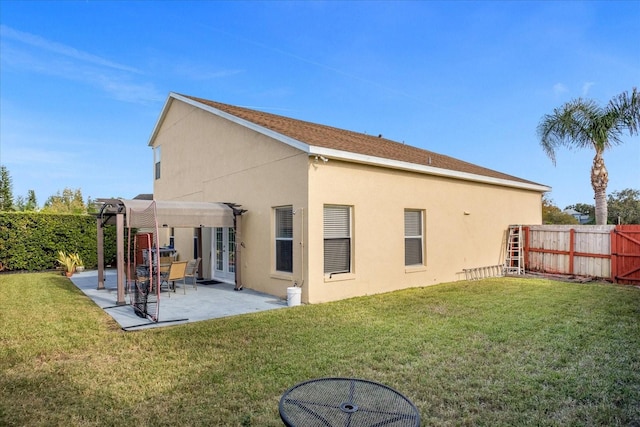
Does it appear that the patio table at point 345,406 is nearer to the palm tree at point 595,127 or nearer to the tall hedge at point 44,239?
the tall hedge at point 44,239

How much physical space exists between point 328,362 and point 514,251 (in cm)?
1274

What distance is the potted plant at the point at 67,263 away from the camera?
13.8m

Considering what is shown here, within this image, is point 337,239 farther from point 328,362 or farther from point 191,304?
point 328,362

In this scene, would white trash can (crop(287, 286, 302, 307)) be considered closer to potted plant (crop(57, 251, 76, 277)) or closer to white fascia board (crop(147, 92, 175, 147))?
potted plant (crop(57, 251, 76, 277))

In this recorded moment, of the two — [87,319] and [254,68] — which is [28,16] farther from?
[87,319]

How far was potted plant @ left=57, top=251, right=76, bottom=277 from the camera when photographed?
1384 cm

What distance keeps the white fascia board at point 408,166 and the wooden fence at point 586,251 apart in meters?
2.19

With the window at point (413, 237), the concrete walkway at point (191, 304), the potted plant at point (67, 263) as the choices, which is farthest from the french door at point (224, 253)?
the potted plant at point (67, 263)

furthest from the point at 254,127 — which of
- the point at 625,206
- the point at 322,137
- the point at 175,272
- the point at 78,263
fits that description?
the point at 625,206

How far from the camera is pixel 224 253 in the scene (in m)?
12.5

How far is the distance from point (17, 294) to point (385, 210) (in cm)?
1043

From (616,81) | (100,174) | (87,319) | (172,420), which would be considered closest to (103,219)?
(87,319)

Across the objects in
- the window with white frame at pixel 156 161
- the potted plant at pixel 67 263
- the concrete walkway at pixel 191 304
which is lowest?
the concrete walkway at pixel 191 304

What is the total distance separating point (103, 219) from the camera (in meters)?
11.5
